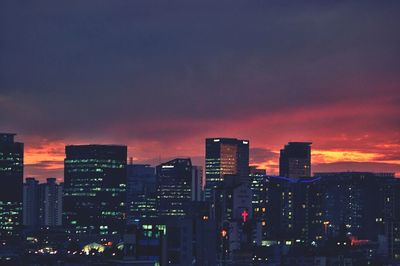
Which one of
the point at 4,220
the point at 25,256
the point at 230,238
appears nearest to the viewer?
the point at 25,256

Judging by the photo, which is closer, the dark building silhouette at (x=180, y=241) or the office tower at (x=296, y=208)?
the dark building silhouette at (x=180, y=241)

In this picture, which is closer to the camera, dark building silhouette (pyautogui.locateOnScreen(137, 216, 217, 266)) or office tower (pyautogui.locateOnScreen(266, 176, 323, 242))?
dark building silhouette (pyautogui.locateOnScreen(137, 216, 217, 266))

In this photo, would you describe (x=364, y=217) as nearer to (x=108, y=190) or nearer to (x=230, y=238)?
(x=108, y=190)

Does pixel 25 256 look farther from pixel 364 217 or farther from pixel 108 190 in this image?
pixel 364 217

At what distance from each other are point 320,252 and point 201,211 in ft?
103

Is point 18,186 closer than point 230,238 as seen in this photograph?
No

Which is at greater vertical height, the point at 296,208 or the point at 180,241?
the point at 296,208

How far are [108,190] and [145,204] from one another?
6.86 m

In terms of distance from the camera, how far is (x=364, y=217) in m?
199

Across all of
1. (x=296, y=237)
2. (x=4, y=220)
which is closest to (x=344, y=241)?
(x=296, y=237)

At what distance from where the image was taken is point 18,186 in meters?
190

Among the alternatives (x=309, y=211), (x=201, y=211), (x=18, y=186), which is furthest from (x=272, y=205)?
(x=18, y=186)

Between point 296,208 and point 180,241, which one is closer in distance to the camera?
point 180,241

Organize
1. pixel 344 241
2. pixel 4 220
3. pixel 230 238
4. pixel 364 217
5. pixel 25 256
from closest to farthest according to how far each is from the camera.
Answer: pixel 25 256 → pixel 230 238 → pixel 344 241 → pixel 4 220 → pixel 364 217
